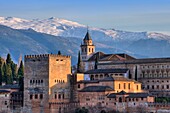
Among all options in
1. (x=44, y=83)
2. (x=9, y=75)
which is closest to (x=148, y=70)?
(x=44, y=83)

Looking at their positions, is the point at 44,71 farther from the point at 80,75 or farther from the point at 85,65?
the point at 85,65

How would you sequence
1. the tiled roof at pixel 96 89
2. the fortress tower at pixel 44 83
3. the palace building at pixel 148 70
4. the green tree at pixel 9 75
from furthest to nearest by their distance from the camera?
the green tree at pixel 9 75, the palace building at pixel 148 70, the fortress tower at pixel 44 83, the tiled roof at pixel 96 89

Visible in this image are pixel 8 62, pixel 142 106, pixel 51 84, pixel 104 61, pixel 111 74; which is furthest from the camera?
pixel 8 62

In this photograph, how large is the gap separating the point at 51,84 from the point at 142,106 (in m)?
16.0

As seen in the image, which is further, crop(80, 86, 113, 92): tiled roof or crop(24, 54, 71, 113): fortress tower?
crop(24, 54, 71, 113): fortress tower

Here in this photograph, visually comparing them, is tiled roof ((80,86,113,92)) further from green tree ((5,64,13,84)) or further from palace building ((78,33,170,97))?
green tree ((5,64,13,84))

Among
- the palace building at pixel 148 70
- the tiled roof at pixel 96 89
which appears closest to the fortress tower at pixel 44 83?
the tiled roof at pixel 96 89

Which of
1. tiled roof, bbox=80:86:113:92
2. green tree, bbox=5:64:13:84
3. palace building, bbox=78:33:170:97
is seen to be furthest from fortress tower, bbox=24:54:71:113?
green tree, bbox=5:64:13:84

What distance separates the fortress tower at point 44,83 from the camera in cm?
10688

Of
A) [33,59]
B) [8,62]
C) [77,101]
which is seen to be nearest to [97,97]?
[77,101]

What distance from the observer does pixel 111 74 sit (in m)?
A: 117

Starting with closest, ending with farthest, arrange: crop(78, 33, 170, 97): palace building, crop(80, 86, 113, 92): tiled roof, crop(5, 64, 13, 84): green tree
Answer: crop(80, 86, 113, 92): tiled roof < crop(78, 33, 170, 97): palace building < crop(5, 64, 13, 84): green tree

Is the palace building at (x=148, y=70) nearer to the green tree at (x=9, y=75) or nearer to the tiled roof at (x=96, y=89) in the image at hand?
the tiled roof at (x=96, y=89)

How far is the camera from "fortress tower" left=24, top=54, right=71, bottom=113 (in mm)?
106875
